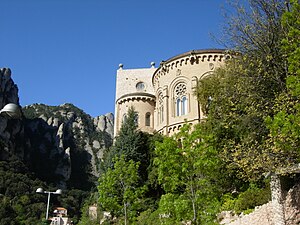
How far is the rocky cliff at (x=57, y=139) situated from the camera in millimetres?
79562

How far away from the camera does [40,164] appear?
84.6 meters

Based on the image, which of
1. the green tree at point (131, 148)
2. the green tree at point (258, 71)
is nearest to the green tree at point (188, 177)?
the green tree at point (258, 71)

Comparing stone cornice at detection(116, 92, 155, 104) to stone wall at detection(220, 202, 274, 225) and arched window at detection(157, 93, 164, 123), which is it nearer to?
arched window at detection(157, 93, 164, 123)

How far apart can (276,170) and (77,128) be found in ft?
298

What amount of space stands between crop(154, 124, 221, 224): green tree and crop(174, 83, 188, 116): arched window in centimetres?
1694

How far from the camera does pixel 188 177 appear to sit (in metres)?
13.0

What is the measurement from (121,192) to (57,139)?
75.8 metres

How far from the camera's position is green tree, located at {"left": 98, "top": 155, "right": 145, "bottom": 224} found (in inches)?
697

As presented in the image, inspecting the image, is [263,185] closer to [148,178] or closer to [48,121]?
[148,178]

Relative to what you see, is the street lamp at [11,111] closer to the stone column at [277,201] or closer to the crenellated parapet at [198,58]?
the stone column at [277,201]

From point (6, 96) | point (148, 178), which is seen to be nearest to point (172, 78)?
point (148, 178)

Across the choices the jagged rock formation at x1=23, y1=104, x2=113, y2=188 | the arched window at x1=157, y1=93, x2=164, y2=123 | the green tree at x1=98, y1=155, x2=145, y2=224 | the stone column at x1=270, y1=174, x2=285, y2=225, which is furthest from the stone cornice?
the jagged rock formation at x1=23, y1=104, x2=113, y2=188

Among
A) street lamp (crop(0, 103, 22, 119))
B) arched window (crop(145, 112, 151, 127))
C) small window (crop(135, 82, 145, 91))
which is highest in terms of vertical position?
small window (crop(135, 82, 145, 91))

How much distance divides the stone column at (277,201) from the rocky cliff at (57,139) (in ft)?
215
